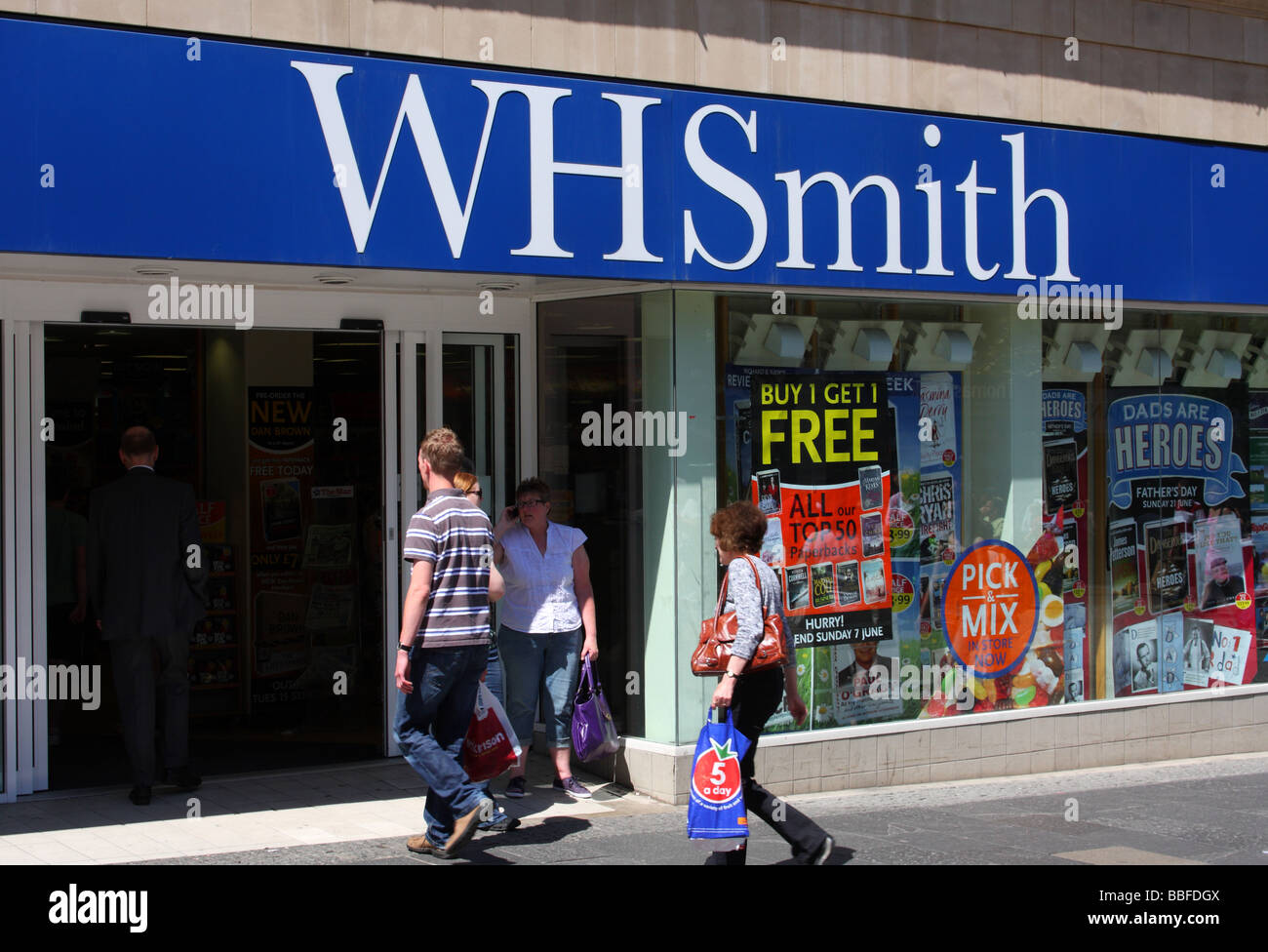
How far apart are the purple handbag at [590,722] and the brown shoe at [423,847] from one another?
121 cm

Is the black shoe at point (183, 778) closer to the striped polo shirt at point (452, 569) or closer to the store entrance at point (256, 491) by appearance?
the store entrance at point (256, 491)

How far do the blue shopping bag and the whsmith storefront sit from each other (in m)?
1.94

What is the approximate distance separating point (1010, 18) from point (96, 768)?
7352 mm

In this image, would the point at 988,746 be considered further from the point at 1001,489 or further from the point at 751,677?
the point at 751,677

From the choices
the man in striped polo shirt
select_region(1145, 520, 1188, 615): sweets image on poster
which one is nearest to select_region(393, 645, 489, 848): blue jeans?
the man in striped polo shirt

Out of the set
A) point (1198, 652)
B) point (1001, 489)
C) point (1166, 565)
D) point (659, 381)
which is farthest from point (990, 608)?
point (659, 381)

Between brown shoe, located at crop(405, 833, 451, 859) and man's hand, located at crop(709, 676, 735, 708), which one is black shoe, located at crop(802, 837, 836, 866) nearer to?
man's hand, located at crop(709, 676, 735, 708)

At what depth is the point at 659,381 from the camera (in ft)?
26.3

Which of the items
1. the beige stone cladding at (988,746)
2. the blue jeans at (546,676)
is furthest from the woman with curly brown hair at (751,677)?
the blue jeans at (546,676)

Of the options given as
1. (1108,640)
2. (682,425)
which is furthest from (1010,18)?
(1108,640)

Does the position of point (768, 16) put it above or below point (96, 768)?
above

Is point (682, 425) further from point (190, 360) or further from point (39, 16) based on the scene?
point (190, 360)

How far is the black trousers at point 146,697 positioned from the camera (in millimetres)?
7449

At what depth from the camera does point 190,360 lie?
10.8 m
